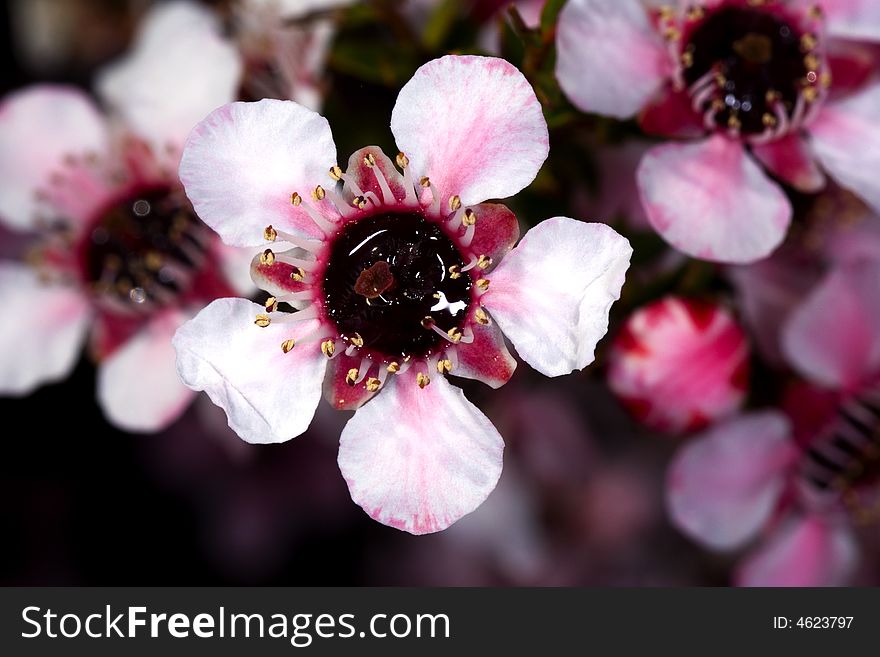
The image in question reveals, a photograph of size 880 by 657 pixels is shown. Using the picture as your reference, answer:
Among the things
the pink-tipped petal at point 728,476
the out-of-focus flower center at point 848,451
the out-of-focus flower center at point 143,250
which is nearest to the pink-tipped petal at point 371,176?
the out-of-focus flower center at point 143,250

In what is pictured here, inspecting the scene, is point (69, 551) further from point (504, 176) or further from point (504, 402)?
point (504, 176)

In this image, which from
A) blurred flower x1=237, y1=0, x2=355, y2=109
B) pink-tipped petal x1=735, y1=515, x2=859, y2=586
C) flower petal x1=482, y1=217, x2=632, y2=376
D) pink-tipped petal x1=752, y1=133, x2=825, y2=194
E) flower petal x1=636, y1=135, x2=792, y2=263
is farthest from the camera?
pink-tipped petal x1=735, y1=515, x2=859, y2=586

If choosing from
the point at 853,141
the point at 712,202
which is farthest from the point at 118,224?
the point at 853,141

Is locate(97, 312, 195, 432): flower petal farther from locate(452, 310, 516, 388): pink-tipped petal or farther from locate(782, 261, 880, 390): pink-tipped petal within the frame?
locate(782, 261, 880, 390): pink-tipped petal

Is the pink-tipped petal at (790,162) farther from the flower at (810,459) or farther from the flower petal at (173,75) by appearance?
the flower petal at (173,75)

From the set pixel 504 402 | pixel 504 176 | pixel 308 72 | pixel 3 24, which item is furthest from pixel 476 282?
pixel 3 24

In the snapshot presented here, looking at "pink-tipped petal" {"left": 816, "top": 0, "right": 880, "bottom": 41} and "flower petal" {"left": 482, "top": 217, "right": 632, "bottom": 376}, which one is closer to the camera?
"flower petal" {"left": 482, "top": 217, "right": 632, "bottom": 376}

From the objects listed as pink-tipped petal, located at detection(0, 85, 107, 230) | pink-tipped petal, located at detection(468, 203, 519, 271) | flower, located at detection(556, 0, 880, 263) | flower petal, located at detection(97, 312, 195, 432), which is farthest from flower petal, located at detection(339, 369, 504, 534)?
pink-tipped petal, located at detection(0, 85, 107, 230)

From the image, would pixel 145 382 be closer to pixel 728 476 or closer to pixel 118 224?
pixel 118 224

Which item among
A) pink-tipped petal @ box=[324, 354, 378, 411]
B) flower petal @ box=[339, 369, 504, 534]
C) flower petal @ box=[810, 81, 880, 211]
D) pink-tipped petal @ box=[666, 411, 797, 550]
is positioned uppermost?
pink-tipped petal @ box=[324, 354, 378, 411]
